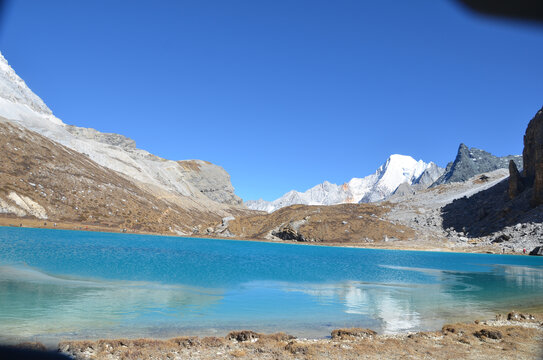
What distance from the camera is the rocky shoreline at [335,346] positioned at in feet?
40.7

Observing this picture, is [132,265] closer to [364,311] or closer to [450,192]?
[364,311]

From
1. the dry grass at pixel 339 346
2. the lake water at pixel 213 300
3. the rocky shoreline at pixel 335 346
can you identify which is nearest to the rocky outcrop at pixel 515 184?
the lake water at pixel 213 300

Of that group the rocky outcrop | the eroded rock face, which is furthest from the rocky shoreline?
the rocky outcrop

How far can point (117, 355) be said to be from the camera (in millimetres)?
11938

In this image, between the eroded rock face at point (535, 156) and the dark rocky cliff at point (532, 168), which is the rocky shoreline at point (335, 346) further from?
the dark rocky cliff at point (532, 168)

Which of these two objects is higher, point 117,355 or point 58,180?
point 58,180

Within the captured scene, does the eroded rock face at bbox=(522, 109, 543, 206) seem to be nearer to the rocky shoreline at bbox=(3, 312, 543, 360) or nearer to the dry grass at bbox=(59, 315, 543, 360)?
the rocky shoreline at bbox=(3, 312, 543, 360)

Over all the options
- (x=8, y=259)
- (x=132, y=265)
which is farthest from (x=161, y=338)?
(x=8, y=259)

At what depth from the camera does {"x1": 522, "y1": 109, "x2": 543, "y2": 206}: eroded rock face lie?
9819cm

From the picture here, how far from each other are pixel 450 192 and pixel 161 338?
509ft

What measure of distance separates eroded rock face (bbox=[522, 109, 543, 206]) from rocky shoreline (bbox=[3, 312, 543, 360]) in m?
99.0

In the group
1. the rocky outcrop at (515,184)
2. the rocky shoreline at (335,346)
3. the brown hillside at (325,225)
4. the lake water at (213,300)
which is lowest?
the lake water at (213,300)

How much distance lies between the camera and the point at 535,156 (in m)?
106

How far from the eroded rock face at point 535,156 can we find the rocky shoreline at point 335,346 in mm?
98987
